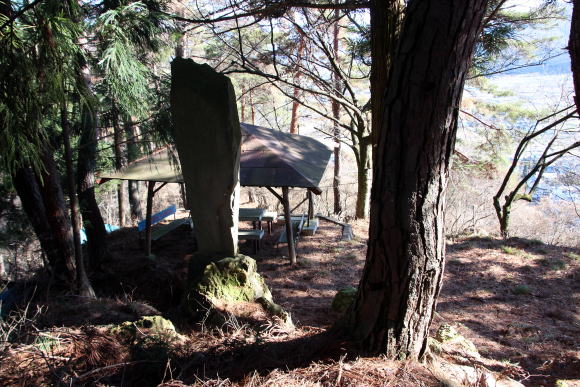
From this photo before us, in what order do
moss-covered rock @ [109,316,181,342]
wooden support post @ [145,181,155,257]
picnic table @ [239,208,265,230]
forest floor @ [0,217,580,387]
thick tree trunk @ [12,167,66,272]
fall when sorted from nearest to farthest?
forest floor @ [0,217,580,387] → moss-covered rock @ [109,316,181,342] → thick tree trunk @ [12,167,66,272] → wooden support post @ [145,181,155,257] → picnic table @ [239,208,265,230]

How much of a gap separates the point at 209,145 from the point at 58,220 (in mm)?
2350

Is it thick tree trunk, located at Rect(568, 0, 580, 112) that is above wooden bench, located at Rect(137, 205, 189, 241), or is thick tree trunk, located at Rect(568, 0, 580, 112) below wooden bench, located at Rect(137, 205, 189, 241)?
above

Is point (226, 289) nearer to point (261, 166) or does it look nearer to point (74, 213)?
point (74, 213)

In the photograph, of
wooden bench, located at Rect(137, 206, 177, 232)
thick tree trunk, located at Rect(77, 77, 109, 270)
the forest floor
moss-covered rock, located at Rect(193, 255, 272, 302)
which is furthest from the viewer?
wooden bench, located at Rect(137, 206, 177, 232)

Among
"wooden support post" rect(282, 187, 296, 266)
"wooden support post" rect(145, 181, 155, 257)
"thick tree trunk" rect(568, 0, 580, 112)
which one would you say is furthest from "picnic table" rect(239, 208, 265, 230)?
"thick tree trunk" rect(568, 0, 580, 112)

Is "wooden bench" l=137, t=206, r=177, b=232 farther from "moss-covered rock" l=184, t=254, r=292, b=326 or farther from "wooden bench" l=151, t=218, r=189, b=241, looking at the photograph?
"moss-covered rock" l=184, t=254, r=292, b=326

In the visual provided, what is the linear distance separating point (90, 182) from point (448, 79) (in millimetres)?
7429

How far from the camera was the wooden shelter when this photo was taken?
6.86 m

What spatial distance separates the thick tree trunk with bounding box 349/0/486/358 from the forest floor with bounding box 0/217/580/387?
9.6 inches

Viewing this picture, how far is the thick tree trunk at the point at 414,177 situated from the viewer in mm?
1910

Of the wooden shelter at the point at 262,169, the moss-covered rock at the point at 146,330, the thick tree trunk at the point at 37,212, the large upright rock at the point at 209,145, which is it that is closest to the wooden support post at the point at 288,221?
the wooden shelter at the point at 262,169

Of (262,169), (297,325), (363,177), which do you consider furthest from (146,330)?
(363,177)

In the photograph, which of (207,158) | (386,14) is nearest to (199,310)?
(207,158)

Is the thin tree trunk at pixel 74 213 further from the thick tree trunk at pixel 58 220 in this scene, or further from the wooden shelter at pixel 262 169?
the wooden shelter at pixel 262 169
